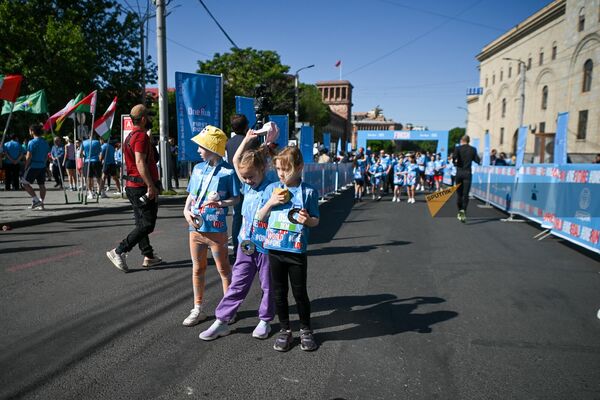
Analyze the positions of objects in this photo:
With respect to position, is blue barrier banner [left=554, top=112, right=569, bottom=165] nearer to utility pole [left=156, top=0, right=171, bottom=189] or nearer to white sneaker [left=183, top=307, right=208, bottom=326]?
white sneaker [left=183, top=307, right=208, bottom=326]

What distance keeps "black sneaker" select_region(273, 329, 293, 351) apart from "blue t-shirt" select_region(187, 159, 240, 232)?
1.01m

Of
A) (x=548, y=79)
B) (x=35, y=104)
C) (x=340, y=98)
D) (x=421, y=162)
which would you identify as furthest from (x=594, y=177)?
(x=340, y=98)

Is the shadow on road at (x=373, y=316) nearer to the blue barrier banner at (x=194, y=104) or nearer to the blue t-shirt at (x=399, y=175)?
the blue barrier banner at (x=194, y=104)

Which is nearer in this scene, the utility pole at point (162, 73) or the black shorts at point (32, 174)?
the black shorts at point (32, 174)

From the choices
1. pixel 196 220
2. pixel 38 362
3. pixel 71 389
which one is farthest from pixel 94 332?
pixel 196 220

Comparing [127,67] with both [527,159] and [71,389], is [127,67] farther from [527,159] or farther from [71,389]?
[527,159]

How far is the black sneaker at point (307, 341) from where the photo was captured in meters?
3.22

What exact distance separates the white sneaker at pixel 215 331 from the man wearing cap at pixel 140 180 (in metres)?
2.09

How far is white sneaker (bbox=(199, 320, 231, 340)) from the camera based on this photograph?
3385 millimetres

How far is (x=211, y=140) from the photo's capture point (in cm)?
347

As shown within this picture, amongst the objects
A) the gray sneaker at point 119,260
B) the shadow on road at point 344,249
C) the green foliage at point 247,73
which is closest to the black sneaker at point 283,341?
the gray sneaker at point 119,260

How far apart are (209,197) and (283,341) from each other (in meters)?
1.31

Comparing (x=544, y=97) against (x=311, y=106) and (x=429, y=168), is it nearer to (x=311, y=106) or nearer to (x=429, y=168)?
(x=429, y=168)

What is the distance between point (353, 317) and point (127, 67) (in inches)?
1048
